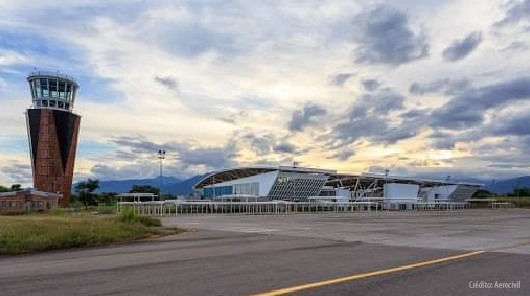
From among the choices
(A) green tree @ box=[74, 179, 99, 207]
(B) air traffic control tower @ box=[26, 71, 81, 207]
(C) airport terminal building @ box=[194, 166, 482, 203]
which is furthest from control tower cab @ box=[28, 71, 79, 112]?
(C) airport terminal building @ box=[194, 166, 482, 203]

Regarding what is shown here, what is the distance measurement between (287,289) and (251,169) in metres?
107

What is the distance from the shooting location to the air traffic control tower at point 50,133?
3878 inches

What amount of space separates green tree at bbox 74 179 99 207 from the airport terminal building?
26256 millimetres

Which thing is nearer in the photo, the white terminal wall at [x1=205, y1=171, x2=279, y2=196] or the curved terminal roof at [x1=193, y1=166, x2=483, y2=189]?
the white terminal wall at [x1=205, y1=171, x2=279, y2=196]

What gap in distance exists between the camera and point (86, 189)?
112000 millimetres

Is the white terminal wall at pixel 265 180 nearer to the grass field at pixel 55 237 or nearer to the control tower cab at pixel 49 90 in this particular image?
Answer: the control tower cab at pixel 49 90

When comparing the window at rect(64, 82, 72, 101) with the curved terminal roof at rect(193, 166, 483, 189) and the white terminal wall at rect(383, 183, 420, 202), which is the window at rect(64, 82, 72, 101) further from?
the white terminal wall at rect(383, 183, 420, 202)

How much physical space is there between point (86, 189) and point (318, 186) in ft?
166

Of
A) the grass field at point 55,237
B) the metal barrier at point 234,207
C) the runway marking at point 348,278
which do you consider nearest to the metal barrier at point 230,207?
the metal barrier at point 234,207

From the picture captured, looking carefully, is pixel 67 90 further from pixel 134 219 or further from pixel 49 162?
pixel 134 219

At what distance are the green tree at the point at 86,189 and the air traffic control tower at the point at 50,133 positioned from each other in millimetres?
9634

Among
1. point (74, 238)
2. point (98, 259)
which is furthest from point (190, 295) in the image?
point (74, 238)

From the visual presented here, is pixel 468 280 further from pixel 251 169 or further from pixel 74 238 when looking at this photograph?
pixel 251 169

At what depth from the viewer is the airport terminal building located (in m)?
106
